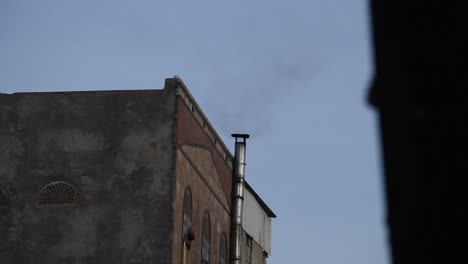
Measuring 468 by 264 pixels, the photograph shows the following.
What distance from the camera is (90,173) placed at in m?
16.9

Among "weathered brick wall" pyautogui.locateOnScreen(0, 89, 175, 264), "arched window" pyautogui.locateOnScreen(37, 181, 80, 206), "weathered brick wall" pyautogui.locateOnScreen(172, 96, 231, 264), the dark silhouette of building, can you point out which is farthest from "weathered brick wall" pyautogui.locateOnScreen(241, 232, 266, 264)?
the dark silhouette of building

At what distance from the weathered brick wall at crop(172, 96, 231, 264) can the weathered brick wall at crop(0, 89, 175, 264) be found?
398mm

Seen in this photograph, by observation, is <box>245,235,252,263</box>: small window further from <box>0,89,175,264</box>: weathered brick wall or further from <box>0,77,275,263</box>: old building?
<box>0,89,175,264</box>: weathered brick wall

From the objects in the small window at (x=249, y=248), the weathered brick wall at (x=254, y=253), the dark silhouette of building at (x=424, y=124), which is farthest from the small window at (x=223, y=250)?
the dark silhouette of building at (x=424, y=124)

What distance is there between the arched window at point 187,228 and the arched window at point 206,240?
1.44 m

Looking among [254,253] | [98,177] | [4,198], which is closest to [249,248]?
[254,253]

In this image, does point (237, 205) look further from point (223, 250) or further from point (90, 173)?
point (90, 173)

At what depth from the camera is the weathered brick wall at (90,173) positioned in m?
16.5

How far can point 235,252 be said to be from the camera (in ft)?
73.3

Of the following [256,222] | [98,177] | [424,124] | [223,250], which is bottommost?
[424,124]

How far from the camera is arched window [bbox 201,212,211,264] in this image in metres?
19.5

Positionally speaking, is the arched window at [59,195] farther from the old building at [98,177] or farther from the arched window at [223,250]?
the arched window at [223,250]

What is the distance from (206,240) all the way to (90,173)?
396 centimetres

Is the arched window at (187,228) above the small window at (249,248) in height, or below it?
below
